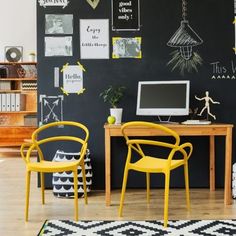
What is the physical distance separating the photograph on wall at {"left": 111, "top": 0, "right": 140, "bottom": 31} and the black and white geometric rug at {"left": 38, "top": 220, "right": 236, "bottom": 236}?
6.95ft

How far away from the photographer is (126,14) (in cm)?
422

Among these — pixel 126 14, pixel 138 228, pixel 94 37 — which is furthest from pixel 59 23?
pixel 138 228

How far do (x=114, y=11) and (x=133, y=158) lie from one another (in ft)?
5.15

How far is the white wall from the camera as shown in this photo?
716 cm

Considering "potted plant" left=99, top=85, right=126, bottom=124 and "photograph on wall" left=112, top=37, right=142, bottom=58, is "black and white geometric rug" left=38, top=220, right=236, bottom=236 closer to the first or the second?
"potted plant" left=99, top=85, right=126, bottom=124

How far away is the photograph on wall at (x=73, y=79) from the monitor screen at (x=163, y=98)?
0.66 metres

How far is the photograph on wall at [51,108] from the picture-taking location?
4262 millimetres

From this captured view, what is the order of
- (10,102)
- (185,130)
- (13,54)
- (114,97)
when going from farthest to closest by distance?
(13,54), (10,102), (114,97), (185,130)

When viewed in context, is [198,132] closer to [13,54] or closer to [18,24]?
[13,54]

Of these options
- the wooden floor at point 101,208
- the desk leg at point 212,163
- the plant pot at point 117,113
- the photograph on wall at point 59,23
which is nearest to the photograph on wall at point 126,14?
the photograph on wall at point 59,23

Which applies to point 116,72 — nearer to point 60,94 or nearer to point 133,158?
point 60,94

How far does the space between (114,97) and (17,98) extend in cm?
342

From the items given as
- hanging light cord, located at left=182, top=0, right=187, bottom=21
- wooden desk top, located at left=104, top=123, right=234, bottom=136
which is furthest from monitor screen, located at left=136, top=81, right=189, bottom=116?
hanging light cord, located at left=182, top=0, right=187, bottom=21

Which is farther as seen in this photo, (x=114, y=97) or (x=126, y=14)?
(x=126, y=14)
